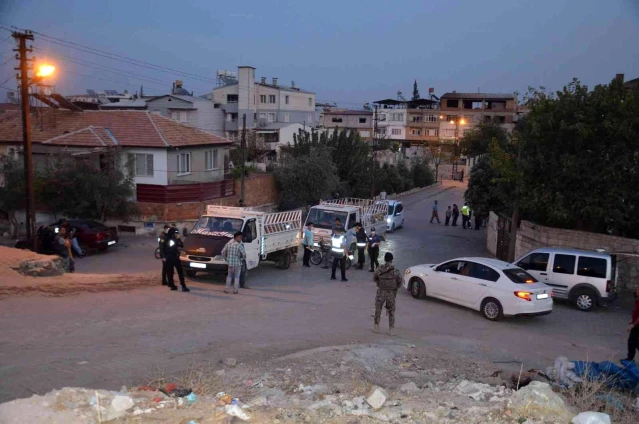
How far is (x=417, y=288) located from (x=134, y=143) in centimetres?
2035

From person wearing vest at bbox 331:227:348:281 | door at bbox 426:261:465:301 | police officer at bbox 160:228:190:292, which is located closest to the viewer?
police officer at bbox 160:228:190:292

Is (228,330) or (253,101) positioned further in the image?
(253,101)

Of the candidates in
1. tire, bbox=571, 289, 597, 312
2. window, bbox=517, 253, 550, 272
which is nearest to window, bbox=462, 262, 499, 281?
window, bbox=517, 253, 550, 272

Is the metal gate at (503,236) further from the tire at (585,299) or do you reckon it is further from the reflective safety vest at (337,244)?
the reflective safety vest at (337,244)

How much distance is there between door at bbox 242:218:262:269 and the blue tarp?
10.7 m

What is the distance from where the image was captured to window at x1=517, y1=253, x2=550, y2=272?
659 inches

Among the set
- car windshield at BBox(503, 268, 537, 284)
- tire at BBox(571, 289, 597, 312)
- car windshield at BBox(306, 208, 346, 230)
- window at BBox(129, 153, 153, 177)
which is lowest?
tire at BBox(571, 289, 597, 312)

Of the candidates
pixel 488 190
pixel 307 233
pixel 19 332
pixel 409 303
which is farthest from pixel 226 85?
pixel 19 332

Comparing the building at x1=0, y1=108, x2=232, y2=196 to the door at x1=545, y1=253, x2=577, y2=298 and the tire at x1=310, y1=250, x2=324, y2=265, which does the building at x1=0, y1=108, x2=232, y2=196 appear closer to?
the tire at x1=310, y1=250, x2=324, y2=265

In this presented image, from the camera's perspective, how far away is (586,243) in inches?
751

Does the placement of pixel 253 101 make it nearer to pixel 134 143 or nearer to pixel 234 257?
pixel 134 143

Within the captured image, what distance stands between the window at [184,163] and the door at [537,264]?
69.1ft

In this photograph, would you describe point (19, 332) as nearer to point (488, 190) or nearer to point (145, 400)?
point (145, 400)

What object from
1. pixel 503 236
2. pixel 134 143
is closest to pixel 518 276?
pixel 503 236
